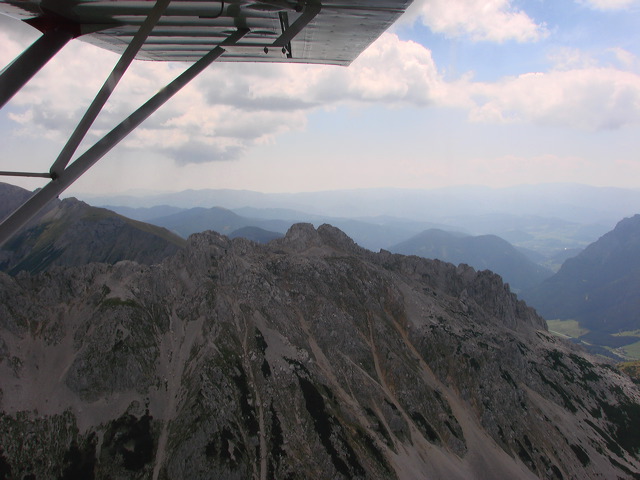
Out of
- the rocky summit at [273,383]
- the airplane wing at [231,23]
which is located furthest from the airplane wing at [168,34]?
the rocky summit at [273,383]

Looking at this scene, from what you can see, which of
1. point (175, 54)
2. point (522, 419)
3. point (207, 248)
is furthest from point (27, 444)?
point (522, 419)

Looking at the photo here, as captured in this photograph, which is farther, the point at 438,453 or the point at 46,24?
the point at 438,453

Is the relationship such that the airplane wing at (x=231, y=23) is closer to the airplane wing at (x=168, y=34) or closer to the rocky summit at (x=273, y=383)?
the airplane wing at (x=168, y=34)

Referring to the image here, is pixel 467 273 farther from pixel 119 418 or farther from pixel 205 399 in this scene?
pixel 119 418

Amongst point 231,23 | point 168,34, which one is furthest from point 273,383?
point 231,23

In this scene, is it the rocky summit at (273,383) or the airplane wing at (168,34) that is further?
the rocky summit at (273,383)
